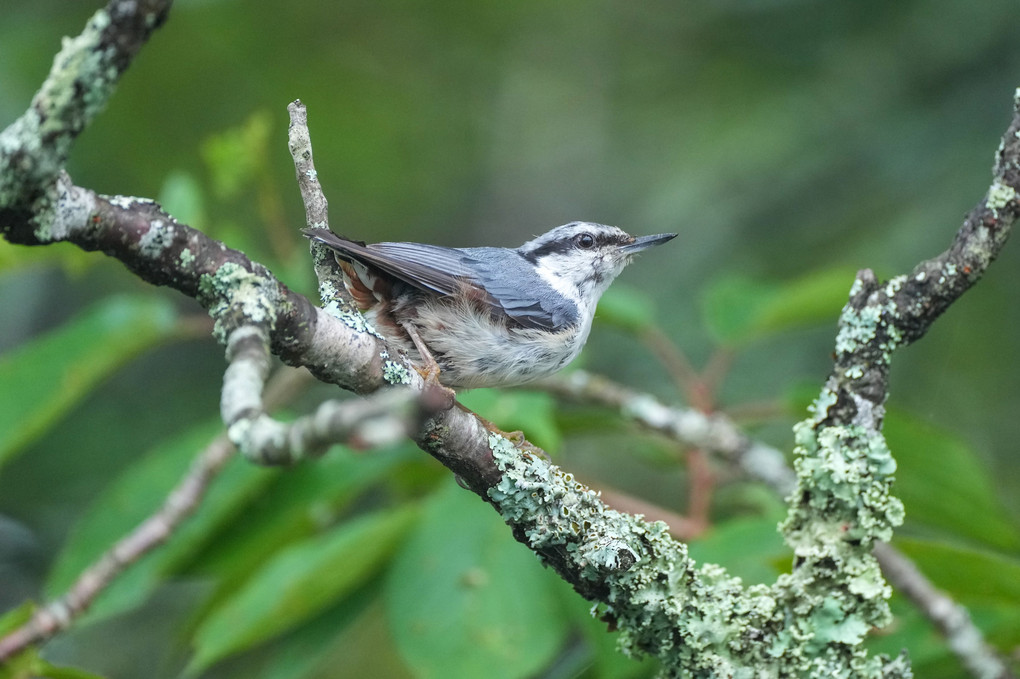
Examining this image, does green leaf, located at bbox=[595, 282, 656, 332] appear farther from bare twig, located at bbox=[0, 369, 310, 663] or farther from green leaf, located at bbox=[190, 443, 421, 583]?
bare twig, located at bbox=[0, 369, 310, 663]

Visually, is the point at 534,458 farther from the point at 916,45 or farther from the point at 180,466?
the point at 916,45

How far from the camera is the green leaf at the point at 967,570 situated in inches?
81.9

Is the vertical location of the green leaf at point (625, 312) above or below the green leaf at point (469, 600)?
above

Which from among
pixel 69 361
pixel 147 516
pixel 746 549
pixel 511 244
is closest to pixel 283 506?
pixel 147 516

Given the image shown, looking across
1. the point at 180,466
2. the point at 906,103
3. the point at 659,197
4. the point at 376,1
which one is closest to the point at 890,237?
the point at 906,103

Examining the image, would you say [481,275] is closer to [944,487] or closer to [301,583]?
[301,583]

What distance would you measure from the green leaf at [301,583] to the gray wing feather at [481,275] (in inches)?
25.5

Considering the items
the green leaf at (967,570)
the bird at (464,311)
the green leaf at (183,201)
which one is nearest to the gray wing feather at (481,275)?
the bird at (464,311)

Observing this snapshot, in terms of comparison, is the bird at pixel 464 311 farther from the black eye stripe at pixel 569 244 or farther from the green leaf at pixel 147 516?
the green leaf at pixel 147 516

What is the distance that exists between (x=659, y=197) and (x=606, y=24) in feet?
6.46

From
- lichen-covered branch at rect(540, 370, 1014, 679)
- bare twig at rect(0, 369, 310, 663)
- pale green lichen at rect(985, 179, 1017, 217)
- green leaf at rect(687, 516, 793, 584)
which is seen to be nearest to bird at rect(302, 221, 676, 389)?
lichen-covered branch at rect(540, 370, 1014, 679)

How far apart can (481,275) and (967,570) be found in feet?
5.08

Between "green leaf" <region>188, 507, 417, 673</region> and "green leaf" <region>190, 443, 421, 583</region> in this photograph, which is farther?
"green leaf" <region>190, 443, 421, 583</region>

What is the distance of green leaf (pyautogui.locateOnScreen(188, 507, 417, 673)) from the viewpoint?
2.24 m
